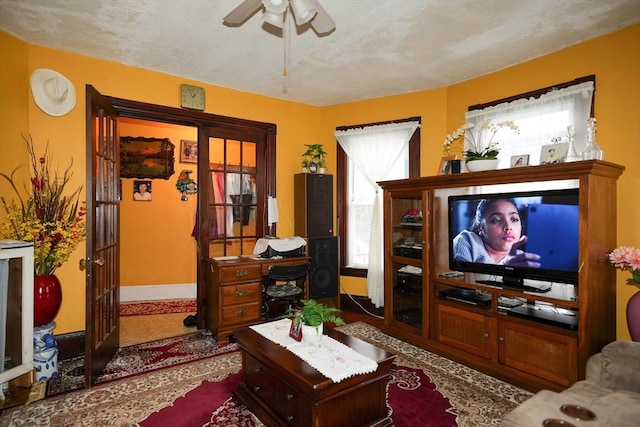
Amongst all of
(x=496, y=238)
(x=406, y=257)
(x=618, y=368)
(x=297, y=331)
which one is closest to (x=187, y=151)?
(x=406, y=257)

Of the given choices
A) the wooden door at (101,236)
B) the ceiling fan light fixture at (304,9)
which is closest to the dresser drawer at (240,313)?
the wooden door at (101,236)

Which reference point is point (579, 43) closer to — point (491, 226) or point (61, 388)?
point (491, 226)

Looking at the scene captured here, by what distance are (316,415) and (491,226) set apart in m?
2.05

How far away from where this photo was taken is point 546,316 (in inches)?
98.0

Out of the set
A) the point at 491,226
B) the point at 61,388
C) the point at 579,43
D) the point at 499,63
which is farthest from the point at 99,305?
the point at 579,43

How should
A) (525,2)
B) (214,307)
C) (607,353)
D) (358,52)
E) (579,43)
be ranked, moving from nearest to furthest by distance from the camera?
(607,353) → (525,2) → (579,43) → (358,52) → (214,307)

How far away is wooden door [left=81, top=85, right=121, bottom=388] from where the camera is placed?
7.99ft

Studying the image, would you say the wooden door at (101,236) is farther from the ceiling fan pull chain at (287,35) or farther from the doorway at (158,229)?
the doorway at (158,229)

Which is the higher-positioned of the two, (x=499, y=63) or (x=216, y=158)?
(x=499, y=63)

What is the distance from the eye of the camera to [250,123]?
13.5 feet

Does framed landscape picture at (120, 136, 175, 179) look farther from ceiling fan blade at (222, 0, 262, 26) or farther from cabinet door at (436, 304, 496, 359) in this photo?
cabinet door at (436, 304, 496, 359)

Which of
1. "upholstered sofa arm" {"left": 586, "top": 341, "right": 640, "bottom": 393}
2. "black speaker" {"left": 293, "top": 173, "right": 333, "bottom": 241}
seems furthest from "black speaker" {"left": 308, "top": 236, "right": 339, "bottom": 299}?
"upholstered sofa arm" {"left": 586, "top": 341, "right": 640, "bottom": 393}

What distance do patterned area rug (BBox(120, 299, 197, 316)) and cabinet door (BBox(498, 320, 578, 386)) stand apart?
3.61m

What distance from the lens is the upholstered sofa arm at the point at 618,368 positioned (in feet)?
5.57
